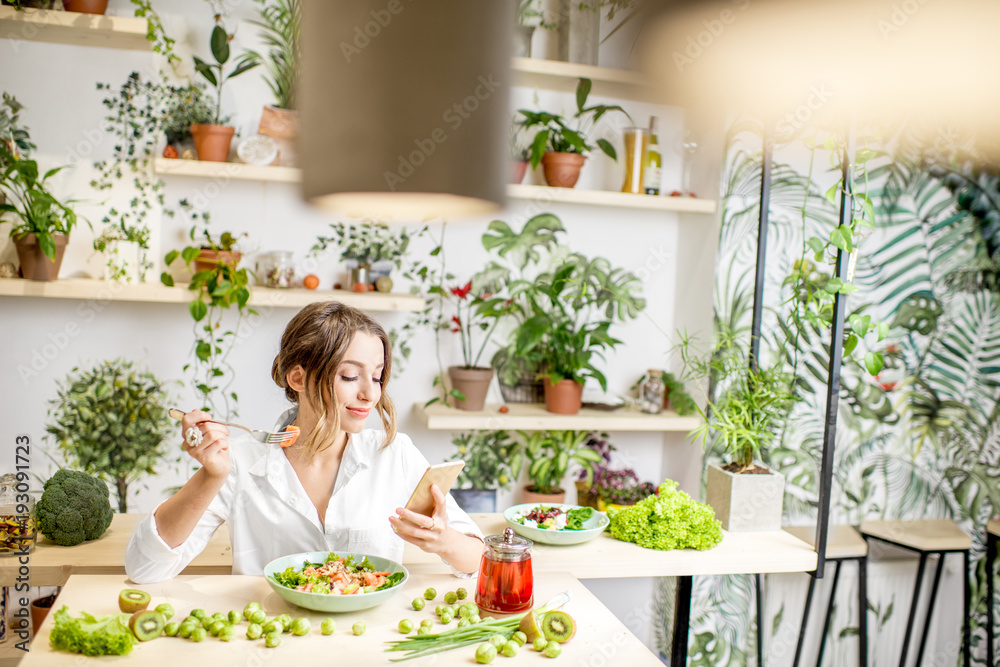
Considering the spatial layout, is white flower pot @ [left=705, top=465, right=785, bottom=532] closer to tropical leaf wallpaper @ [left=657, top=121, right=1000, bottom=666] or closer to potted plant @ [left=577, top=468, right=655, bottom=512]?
potted plant @ [left=577, top=468, right=655, bottom=512]

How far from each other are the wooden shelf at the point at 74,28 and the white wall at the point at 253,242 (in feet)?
0.14

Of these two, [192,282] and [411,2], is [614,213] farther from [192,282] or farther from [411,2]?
[411,2]

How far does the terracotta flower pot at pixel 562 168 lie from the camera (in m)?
3.04

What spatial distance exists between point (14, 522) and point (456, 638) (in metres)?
1.27

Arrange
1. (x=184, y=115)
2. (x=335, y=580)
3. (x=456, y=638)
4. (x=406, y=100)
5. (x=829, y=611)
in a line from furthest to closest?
(x=829, y=611)
(x=184, y=115)
(x=335, y=580)
(x=456, y=638)
(x=406, y=100)

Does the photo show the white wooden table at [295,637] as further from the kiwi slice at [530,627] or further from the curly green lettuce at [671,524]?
the curly green lettuce at [671,524]

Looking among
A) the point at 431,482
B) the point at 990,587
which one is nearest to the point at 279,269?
the point at 431,482

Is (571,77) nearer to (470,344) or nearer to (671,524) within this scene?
(470,344)

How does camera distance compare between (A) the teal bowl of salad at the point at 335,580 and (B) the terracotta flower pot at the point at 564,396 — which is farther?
(B) the terracotta flower pot at the point at 564,396

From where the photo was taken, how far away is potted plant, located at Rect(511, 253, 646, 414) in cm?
303

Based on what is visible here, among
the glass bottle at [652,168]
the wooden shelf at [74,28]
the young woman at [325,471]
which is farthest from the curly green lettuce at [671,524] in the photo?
the wooden shelf at [74,28]

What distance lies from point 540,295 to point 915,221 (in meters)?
1.63

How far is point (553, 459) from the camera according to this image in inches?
127

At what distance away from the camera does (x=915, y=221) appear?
3.36 m
